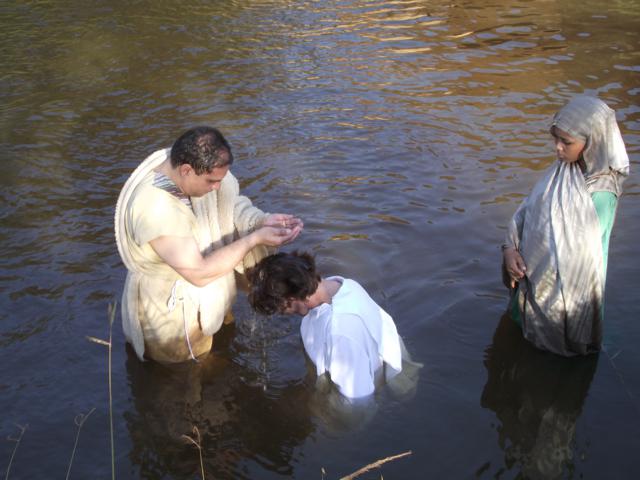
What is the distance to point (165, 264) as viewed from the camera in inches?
167

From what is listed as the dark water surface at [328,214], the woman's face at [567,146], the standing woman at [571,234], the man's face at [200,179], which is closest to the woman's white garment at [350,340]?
the dark water surface at [328,214]

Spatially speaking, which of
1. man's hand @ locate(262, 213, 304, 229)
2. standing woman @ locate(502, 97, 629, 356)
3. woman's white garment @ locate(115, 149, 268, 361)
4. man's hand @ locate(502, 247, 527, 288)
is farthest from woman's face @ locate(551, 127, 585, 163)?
woman's white garment @ locate(115, 149, 268, 361)

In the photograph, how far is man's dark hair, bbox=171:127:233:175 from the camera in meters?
3.87

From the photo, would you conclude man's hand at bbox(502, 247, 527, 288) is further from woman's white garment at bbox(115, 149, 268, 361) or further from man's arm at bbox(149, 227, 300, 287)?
woman's white garment at bbox(115, 149, 268, 361)

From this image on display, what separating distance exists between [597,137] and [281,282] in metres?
1.96

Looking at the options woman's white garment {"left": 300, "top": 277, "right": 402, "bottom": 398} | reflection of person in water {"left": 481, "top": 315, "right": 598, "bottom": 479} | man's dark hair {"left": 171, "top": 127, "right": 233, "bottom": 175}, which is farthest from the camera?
reflection of person in water {"left": 481, "top": 315, "right": 598, "bottom": 479}

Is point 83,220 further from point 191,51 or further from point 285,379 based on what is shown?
point 191,51

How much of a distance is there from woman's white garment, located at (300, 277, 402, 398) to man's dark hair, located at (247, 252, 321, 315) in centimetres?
17

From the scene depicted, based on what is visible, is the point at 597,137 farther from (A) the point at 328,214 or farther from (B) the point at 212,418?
(A) the point at 328,214

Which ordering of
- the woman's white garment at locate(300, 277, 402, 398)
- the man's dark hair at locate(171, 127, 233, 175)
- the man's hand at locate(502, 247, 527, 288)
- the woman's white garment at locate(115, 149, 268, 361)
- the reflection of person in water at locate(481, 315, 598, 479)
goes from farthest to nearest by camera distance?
the man's hand at locate(502, 247, 527, 288), the reflection of person in water at locate(481, 315, 598, 479), the woman's white garment at locate(115, 149, 268, 361), the man's dark hair at locate(171, 127, 233, 175), the woman's white garment at locate(300, 277, 402, 398)

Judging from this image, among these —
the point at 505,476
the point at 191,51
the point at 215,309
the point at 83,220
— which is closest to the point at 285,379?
the point at 215,309

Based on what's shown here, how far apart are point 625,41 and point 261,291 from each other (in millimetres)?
10074

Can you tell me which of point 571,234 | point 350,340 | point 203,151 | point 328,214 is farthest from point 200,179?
point 328,214

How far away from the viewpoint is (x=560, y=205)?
4.23 metres
